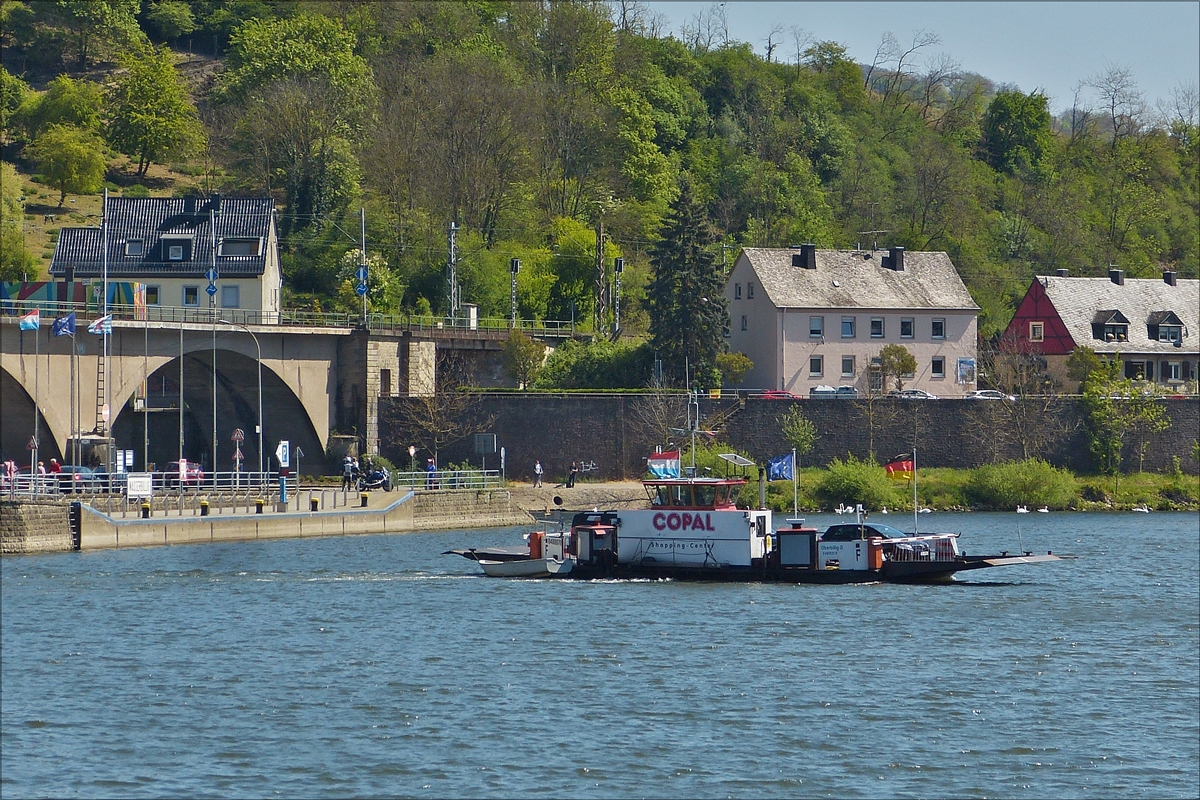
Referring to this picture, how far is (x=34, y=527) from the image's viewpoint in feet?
189

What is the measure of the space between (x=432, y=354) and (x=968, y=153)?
267 feet

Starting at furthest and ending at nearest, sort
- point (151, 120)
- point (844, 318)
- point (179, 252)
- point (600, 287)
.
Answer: point (151, 120) < point (600, 287) < point (844, 318) < point (179, 252)

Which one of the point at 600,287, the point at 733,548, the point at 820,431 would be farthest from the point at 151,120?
the point at 733,548

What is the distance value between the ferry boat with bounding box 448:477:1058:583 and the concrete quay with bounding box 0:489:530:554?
14.0 metres

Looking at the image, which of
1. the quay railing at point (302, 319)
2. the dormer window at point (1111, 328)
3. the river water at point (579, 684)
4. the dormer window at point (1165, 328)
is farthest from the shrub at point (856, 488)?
the dormer window at point (1165, 328)

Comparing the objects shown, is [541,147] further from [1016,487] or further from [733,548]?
[733,548]

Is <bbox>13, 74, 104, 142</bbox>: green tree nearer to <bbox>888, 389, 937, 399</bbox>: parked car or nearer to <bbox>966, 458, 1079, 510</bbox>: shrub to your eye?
<bbox>888, 389, 937, 399</bbox>: parked car

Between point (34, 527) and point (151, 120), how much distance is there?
239 ft

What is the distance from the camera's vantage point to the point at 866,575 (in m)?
53.9

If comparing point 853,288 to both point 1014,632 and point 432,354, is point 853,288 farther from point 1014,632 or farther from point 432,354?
point 1014,632

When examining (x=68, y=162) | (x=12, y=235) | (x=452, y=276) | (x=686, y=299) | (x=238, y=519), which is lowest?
(x=238, y=519)

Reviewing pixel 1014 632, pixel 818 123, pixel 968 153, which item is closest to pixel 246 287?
pixel 1014 632

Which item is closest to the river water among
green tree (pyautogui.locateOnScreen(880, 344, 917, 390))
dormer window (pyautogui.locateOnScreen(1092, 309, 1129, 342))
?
green tree (pyautogui.locateOnScreen(880, 344, 917, 390))

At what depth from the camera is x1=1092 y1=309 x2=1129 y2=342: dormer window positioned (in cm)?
10375
